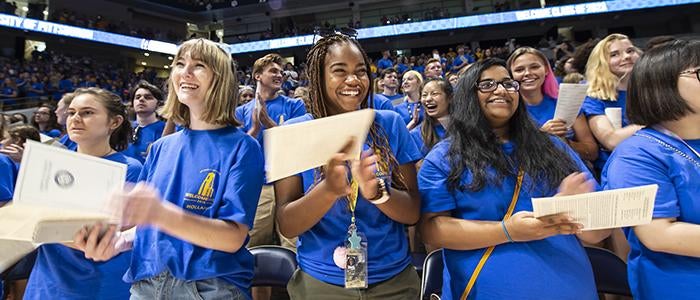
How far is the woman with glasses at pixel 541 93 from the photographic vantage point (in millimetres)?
2346

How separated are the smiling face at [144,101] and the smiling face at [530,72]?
119 inches

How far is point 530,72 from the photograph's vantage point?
8.10 feet

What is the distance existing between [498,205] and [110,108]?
68.4 inches

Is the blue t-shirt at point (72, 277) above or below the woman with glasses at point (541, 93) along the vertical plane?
below

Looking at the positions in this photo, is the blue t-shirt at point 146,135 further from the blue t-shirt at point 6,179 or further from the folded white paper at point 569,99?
the folded white paper at point 569,99

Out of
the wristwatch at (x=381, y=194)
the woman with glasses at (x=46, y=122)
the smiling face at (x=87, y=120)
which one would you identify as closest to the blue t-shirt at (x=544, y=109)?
the wristwatch at (x=381, y=194)

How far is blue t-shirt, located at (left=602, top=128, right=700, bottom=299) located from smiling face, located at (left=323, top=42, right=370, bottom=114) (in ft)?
2.90

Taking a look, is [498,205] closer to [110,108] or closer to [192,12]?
[110,108]

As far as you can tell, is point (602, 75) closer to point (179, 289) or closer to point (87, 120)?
point (179, 289)

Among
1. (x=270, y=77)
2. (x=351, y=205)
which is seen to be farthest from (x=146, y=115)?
(x=351, y=205)

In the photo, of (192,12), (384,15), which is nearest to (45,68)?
(192,12)

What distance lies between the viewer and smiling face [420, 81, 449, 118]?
3.23m

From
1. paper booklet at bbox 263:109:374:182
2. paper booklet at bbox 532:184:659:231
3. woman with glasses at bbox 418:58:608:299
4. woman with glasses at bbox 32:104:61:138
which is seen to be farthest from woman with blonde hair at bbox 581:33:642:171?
woman with glasses at bbox 32:104:61:138

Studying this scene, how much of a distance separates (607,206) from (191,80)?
53.6 inches
